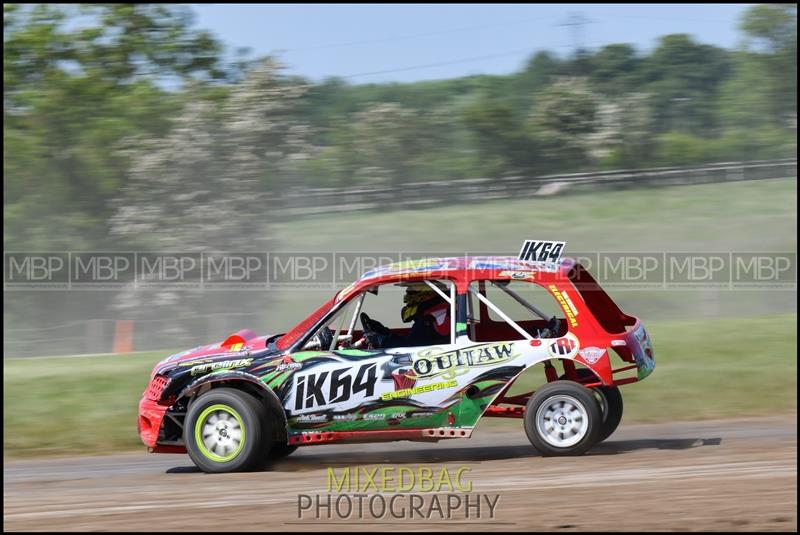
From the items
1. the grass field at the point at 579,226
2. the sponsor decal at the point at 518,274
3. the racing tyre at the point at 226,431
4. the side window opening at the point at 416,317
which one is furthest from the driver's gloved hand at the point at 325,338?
the grass field at the point at 579,226

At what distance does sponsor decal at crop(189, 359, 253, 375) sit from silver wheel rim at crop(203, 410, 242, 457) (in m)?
0.36

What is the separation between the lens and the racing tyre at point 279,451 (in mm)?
9008

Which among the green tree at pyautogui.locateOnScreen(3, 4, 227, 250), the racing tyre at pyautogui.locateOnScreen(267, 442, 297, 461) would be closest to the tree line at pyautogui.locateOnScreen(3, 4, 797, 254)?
the green tree at pyautogui.locateOnScreen(3, 4, 227, 250)

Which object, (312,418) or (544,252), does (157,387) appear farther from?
(544,252)

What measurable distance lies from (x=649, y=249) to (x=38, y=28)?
559 inches

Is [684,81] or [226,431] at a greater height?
[684,81]

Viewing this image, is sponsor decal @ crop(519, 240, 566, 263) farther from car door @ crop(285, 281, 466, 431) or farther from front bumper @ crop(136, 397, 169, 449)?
front bumper @ crop(136, 397, 169, 449)

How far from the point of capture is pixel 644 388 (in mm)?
11828

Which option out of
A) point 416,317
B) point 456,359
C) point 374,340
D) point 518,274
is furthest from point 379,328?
point 518,274

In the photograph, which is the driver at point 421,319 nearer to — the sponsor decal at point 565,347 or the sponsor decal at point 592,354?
the sponsor decal at point 565,347

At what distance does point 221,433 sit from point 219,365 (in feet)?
1.81

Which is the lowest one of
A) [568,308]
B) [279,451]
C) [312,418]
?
[279,451]

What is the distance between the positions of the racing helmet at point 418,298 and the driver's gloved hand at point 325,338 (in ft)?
2.15

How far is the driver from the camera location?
8.25 metres
